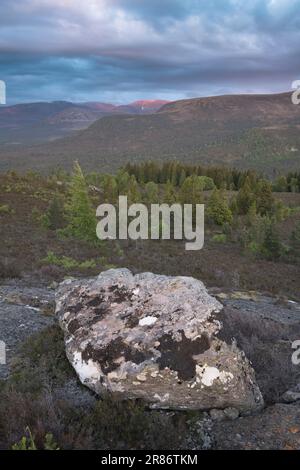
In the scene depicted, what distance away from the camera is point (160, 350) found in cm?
687

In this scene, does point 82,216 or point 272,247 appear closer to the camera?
point 82,216

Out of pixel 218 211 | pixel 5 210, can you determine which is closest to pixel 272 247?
pixel 218 211

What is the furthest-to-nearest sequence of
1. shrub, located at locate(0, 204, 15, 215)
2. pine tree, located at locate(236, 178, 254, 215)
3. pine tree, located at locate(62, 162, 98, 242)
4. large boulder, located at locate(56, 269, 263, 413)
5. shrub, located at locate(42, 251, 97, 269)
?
pine tree, located at locate(236, 178, 254, 215) → shrub, located at locate(0, 204, 15, 215) → pine tree, located at locate(62, 162, 98, 242) → shrub, located at locate(42, 251, 97, 269) → large boulder, located at locate(56, 269, 263, 413)

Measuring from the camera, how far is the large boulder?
21.4 feet

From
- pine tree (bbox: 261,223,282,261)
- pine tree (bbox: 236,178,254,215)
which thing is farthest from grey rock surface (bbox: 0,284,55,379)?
pine tree (bbox: 236,178,254,215)

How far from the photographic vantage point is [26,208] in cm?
3619

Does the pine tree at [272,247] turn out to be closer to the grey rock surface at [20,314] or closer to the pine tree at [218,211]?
the pine tree at [218,211]

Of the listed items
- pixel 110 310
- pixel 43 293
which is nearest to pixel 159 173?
pixel 43 293

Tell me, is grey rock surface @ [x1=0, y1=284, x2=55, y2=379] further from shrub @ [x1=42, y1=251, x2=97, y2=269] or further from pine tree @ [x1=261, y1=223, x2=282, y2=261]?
pine tree @ [x1=261, y1=223, x2=282, y2=261]

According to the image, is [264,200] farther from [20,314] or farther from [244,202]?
[20,314]

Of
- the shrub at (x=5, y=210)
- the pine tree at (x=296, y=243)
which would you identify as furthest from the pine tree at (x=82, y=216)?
the pine tree at (x=296, y=243)

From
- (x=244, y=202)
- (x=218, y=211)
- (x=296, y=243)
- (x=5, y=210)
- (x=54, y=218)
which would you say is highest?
(x=5, y=210)

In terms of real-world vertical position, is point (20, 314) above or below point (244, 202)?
below
